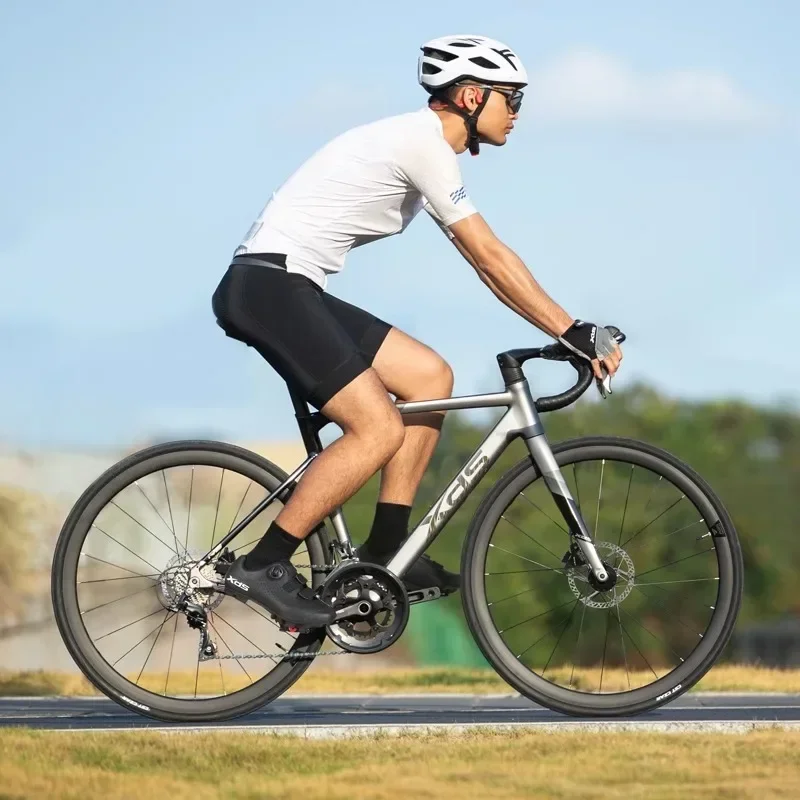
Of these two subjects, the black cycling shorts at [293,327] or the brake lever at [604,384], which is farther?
the brake lever at [604,384]

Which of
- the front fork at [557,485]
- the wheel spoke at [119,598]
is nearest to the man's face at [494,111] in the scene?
the front fork at [557,485]

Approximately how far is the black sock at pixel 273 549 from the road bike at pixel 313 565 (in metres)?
0.13

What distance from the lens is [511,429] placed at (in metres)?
5.96

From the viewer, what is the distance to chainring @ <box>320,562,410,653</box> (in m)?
5.77

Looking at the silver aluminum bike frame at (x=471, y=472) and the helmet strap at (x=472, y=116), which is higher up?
the helmet strap at (x=472, y=116)

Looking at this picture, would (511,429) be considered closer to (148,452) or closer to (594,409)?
(148,452)

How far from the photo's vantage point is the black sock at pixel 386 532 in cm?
595

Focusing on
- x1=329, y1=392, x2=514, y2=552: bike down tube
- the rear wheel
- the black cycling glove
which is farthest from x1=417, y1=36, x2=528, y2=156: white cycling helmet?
the rear wheel

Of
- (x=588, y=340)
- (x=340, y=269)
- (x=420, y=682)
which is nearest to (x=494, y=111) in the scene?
(x=340, y=269)

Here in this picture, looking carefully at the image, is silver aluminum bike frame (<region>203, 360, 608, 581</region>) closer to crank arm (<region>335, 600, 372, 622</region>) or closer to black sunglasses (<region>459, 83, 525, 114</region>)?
crank arm (<region>335, 600, 372, 622</region>)

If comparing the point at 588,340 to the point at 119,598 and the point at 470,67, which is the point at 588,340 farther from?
the point at 119,598

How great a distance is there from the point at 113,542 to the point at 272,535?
699mm

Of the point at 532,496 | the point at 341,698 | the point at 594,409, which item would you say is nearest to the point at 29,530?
the point at 341,698

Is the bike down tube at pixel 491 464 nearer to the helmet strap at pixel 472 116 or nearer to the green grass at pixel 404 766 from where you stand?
the green grass at pixel 404 766
